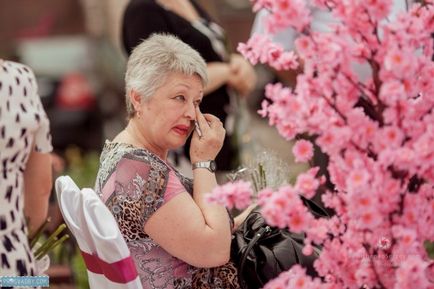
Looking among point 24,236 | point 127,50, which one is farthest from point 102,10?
point 24,236

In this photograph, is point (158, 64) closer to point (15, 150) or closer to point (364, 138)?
point (15, 150)

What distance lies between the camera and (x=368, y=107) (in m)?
3.09

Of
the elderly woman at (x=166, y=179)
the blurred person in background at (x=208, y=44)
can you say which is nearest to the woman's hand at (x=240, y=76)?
the blurred person in background at (x=208, y=44)

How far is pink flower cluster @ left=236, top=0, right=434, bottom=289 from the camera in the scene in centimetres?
292

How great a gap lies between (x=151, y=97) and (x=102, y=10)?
36.2 ft

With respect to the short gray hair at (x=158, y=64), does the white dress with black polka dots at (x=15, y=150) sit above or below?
below

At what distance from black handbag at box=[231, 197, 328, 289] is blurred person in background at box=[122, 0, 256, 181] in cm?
111

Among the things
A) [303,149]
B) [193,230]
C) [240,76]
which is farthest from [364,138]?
[240,76]

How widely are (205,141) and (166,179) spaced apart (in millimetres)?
168

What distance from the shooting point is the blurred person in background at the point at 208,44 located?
15.8ft

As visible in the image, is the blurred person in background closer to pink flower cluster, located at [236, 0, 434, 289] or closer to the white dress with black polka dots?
the white dress with black polka dots

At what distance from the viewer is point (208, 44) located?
5.02m

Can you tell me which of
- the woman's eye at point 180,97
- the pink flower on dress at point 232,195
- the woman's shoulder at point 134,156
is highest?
the woman's eye at point 180,97

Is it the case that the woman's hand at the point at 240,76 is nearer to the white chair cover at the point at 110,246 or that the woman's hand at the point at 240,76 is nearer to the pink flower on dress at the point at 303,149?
the white chair cover at the point at 110,246
